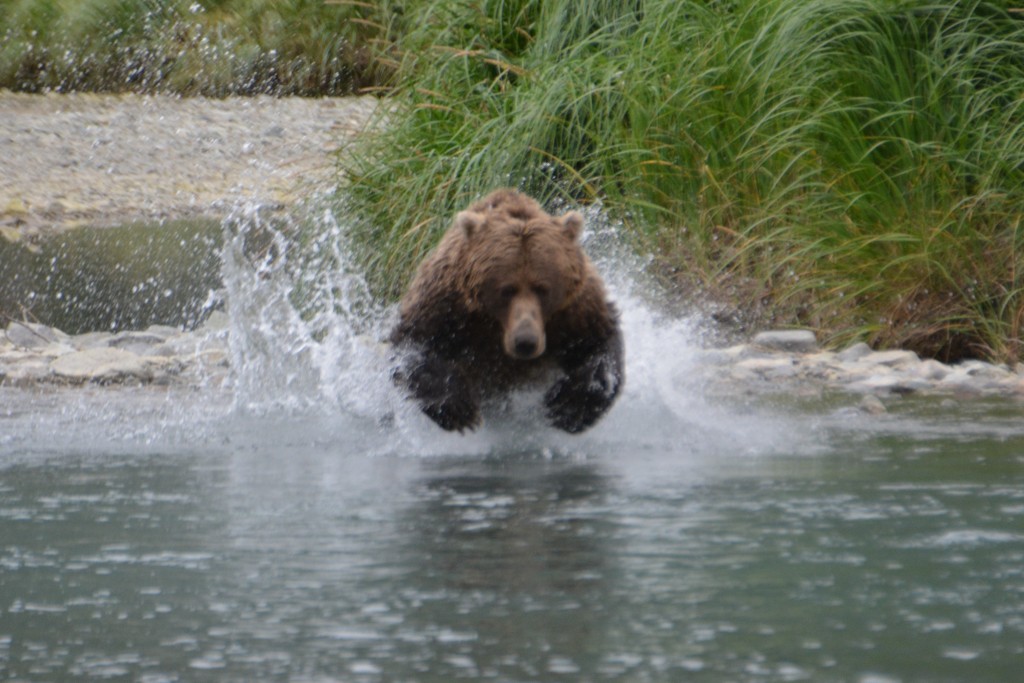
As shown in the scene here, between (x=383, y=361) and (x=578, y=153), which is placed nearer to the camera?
(x=383, y=361)

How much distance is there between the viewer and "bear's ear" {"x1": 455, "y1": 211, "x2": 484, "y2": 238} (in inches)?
237

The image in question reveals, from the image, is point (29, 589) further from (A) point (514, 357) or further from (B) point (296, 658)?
(A) point (514, 357)

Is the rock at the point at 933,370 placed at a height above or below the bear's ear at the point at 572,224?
below

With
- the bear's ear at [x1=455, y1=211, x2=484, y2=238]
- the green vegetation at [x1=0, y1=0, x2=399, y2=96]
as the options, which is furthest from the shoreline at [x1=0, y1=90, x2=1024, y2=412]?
the bear's ear at [x1=455, y1=211, x2=484, y2=238]

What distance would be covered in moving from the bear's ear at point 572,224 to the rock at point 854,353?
86.0 inches

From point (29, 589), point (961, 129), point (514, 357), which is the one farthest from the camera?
point (961, 129)

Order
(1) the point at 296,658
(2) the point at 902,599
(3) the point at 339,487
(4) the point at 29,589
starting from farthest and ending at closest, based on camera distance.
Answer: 1. (3) the point at 339,487
2. (4) the point at 29,589
3. (2) the point at 902,599
4. (1) the point at 296,658

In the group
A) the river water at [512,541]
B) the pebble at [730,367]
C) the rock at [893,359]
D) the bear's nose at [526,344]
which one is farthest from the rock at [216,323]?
the bear's nose at [526,344]

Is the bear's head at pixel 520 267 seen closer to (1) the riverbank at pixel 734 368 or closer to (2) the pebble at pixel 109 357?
(1) the riverbank at pixel 734 368

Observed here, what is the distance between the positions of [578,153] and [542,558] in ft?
18.0

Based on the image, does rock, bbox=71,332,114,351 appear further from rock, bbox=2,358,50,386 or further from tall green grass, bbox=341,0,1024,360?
tall green grass, bbox=341,0,1024,360

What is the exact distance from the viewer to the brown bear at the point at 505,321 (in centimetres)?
590

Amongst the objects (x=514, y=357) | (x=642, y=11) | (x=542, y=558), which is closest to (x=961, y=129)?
(x=642, y=11)

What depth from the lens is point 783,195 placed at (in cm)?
831
